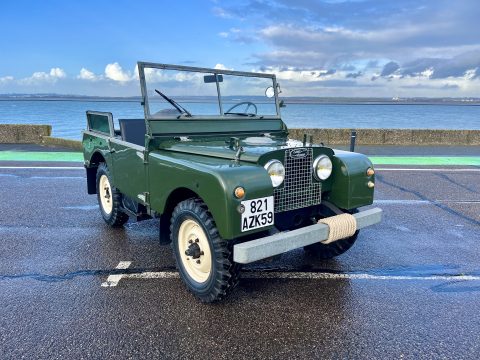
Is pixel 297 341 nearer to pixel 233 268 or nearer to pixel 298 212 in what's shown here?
pixel 233 268

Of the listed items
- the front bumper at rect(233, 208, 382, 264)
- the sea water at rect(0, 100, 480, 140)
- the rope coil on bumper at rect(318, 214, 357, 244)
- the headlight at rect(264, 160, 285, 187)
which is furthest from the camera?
the sea water at rect(0, 100, 480, 140)

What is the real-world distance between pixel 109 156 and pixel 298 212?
2.55m

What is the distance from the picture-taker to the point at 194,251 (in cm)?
318

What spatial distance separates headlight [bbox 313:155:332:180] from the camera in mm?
3455

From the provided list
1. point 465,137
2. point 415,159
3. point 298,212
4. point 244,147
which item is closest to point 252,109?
point 244,147

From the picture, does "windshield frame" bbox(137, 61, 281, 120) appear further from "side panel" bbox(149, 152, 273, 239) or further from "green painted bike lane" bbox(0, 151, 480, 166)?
"green painted bike lane" bbox(0, 151, 480, 166)

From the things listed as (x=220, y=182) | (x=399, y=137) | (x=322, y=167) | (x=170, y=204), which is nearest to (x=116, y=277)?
(x=170, y=204)

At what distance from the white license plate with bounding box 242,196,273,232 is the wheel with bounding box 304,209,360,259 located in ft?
4.09

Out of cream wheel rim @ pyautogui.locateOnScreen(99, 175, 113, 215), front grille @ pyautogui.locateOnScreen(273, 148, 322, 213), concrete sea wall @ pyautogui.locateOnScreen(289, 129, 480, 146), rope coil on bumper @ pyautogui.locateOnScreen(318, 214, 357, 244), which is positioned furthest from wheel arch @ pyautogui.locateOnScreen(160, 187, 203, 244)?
concrete sea wall @ pyautogui.locateOnScreen(289, 129, 480, 146)

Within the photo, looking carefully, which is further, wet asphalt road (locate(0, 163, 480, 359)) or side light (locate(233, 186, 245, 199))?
side light (locate(233, 186, 245, 199))

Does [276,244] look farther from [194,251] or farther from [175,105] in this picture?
[175,105]

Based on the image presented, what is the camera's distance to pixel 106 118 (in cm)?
501

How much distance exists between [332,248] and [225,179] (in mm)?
1835

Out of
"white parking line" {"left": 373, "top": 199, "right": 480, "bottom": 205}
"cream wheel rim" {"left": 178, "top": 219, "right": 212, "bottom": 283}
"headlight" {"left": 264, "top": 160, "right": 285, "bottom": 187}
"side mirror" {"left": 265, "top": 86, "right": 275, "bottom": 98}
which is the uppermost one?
"side mirror" {"left": 265, "top": 86, "right": 275, "bottom": 98}
